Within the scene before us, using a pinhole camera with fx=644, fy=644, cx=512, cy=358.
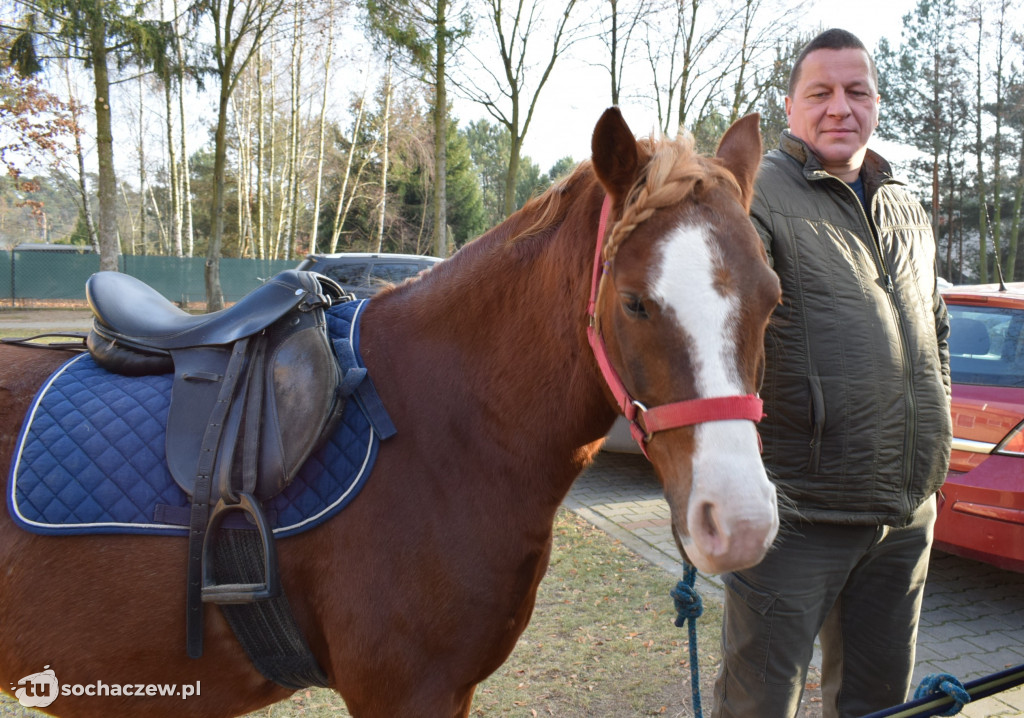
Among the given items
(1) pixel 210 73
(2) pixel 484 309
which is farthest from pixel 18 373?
(1) pixel 210 73

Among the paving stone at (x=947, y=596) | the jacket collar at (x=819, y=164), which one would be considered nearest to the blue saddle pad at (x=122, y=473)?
the jacket collar at (x=819, y=164)

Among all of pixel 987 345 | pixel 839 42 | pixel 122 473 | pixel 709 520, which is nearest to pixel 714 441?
pixel 709 520

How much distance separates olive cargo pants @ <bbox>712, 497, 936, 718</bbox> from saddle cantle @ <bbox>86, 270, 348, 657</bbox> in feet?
4.32

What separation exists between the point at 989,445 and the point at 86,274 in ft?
83.0

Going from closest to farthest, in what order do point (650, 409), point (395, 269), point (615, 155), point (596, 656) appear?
point (650, 409) → point (615, 155) → point (596, 656) → point (395, 269)

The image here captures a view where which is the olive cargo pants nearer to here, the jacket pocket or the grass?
the jacket pocket

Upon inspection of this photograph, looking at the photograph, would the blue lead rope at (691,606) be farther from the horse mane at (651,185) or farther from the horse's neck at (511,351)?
the horse mane at (651,185)

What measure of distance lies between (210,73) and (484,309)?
17192mm

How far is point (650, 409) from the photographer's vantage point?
4.39 ft

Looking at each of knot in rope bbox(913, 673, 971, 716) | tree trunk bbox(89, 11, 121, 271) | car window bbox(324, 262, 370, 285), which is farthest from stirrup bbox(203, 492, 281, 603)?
tree trunk bbox(89, 11, 121, 271)

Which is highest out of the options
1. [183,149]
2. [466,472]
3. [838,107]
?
[183,149]

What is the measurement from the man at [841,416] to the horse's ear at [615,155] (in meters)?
0.51

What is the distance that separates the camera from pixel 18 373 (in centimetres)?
185

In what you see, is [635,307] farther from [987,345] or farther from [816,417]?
[987,345]
